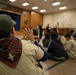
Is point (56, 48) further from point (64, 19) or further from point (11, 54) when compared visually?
point (64, 19)

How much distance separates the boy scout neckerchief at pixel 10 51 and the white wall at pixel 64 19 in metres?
13.4

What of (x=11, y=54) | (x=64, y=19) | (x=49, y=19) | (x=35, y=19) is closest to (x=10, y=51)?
(x=11, y=54)

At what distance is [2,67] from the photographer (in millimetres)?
895

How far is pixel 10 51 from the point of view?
2.81ft

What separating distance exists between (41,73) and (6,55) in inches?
15.0

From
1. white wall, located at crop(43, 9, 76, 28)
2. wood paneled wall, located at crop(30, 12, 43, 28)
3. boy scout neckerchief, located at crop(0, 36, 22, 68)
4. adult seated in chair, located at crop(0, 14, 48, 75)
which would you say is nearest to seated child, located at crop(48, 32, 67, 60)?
adult seated in chair, located at crop(0, 14, 48, 75)

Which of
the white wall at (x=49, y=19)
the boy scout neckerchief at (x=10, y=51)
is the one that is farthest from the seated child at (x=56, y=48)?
the white wall at (x=49, y=19)

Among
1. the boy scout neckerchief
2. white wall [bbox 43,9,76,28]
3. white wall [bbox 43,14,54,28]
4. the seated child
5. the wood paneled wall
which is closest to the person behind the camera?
the boy scout neckerchief

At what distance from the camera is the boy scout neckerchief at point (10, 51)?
86cm

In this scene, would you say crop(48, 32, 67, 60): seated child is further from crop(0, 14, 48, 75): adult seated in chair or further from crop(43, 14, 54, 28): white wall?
crop(43, 14, 54, 28): white wall

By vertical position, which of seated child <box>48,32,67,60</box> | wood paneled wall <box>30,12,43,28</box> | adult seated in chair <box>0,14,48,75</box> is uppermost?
wood paneled wall <box>30,12,43,28</box>

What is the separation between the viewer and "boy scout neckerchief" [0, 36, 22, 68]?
0.86 meters

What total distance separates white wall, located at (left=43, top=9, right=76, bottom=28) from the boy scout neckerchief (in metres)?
13.4

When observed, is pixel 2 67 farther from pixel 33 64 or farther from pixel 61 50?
pixel 61 50
